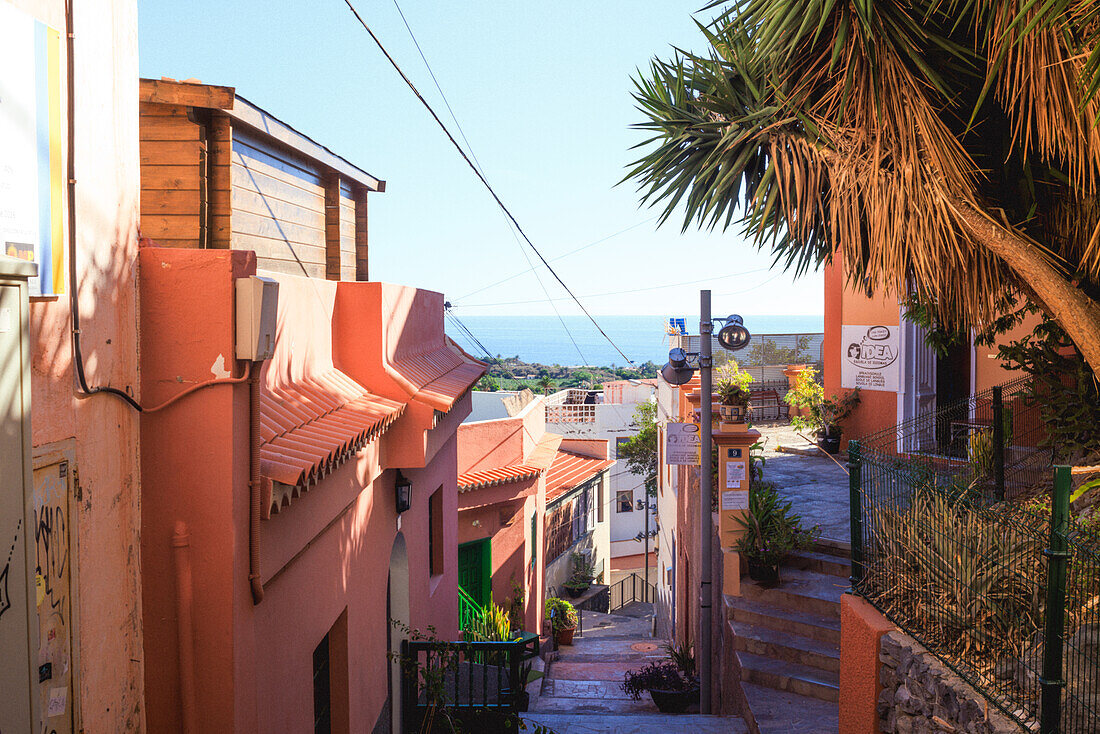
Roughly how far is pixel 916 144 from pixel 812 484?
6.66m

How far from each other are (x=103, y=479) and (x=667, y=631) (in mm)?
15470

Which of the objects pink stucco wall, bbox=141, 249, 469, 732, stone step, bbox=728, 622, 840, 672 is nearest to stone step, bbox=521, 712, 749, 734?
stone step, bbox=728, 622, 840, 672

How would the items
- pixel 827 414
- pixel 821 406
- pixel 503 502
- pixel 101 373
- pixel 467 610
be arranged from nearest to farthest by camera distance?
pixel 101 373, pixel 467 610, pixel 827 414, pixel 821 406, pixel 503 502

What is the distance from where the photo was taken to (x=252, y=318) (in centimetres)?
328

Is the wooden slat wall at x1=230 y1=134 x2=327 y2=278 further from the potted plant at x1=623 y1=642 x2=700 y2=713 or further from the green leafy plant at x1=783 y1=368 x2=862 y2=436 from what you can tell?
the green leafy plant at x1=783 y1=368 x2=862 y2=436

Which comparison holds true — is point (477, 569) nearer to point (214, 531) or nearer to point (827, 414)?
Answer: point (827, 414)

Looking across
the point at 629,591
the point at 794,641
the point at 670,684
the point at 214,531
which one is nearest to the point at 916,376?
the point at 794,641

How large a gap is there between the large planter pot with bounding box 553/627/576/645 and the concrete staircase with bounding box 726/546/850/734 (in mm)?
10045

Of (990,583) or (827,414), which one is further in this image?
(827,414)

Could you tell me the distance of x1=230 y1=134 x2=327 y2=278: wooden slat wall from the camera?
637cm

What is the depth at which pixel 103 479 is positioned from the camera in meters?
2.87

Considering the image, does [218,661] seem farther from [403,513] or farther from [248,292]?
[403,513]

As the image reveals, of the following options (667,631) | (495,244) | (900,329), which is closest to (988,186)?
(900,329)

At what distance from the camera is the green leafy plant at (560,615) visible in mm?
18281
